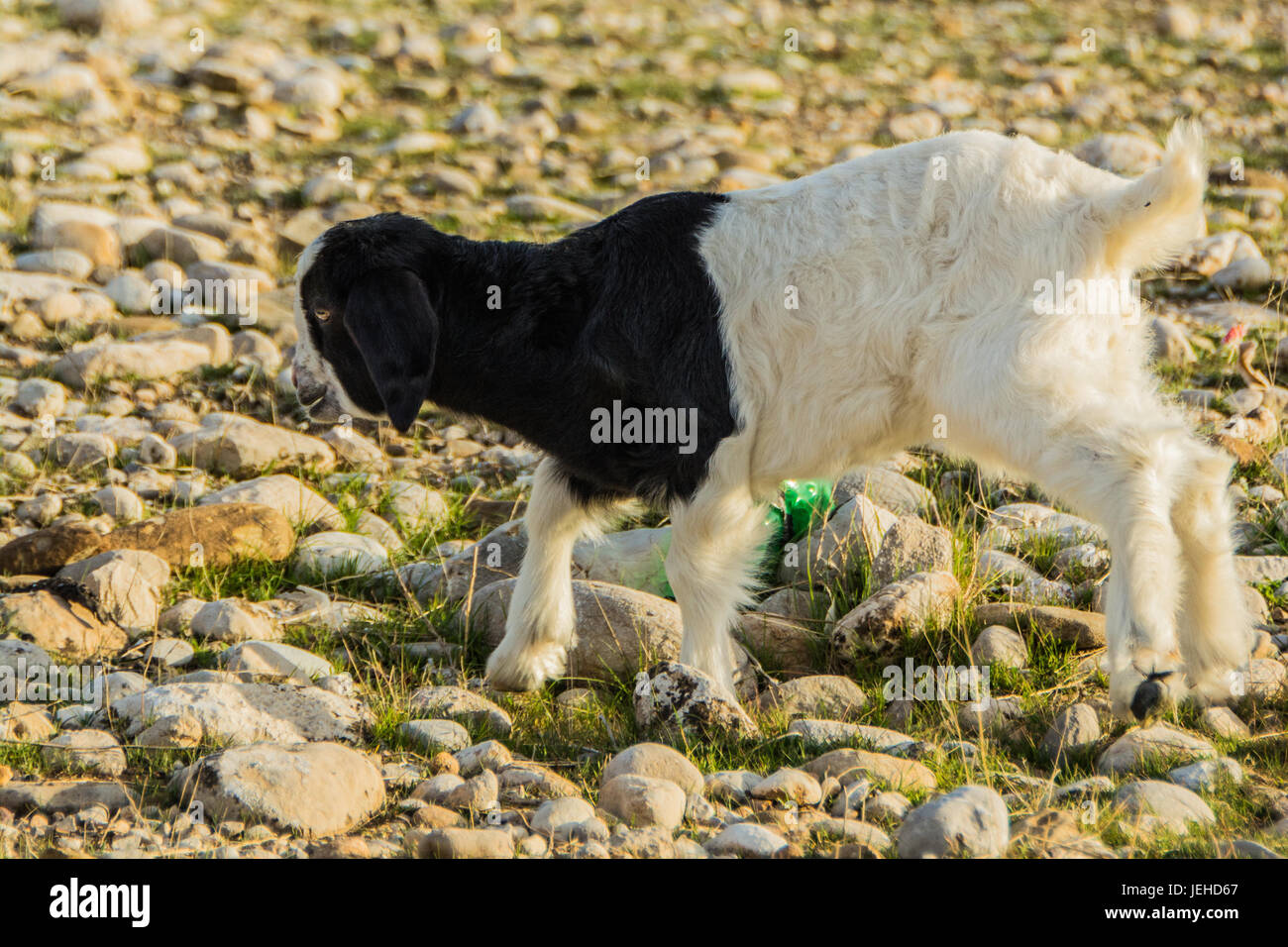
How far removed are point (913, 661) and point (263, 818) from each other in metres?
2.54

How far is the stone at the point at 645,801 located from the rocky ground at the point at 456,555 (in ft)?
0.04

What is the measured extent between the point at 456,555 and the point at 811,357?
2257 mm

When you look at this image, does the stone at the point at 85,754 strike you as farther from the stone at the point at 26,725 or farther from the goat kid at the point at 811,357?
the goat kid at the point at 811,357

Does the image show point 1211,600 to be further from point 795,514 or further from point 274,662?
point 274,662

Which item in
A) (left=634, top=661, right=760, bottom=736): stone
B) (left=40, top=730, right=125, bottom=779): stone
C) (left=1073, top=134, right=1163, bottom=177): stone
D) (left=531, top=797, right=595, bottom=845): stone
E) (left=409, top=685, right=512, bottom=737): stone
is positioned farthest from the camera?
(left=1073, top=134, right=1163, bottom=177): stone

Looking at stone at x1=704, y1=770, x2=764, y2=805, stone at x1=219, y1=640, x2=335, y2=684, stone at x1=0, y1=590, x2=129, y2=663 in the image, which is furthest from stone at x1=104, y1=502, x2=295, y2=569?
stone at x1=704, y1=770, x2=764, y2=805

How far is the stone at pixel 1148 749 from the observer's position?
187 inches

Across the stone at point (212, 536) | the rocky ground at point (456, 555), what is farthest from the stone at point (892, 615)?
the stone at point (212, 536)

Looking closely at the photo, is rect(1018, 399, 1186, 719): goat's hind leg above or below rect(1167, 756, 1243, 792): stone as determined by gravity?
above

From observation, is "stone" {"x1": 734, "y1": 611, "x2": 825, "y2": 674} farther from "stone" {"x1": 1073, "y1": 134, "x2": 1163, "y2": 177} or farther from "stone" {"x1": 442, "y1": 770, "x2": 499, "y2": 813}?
"stone" {"x1": 1073, "y1": 134, "x2": 1163, "y2": 177}

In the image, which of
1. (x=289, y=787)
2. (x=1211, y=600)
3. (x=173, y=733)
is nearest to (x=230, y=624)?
(x=173, y=733)

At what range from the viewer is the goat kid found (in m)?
4.82

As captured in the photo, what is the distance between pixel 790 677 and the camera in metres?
5.85

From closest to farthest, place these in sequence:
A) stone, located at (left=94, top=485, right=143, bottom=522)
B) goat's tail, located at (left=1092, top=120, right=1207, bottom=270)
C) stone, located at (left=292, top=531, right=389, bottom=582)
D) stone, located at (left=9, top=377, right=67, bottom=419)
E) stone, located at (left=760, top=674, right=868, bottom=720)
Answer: goat's tail, located at (left=1092, top=120, right=1207, bottom=270) → stone, located at (left=760, top=674, right=868, bottom=720) → stone, located at (left=292, top=531, right=389, bottom=582) → stone, located at (left=94, top=485, right=143, bottom=522) → stone, located at (left=9, top=377, right=67, bottom=419)
